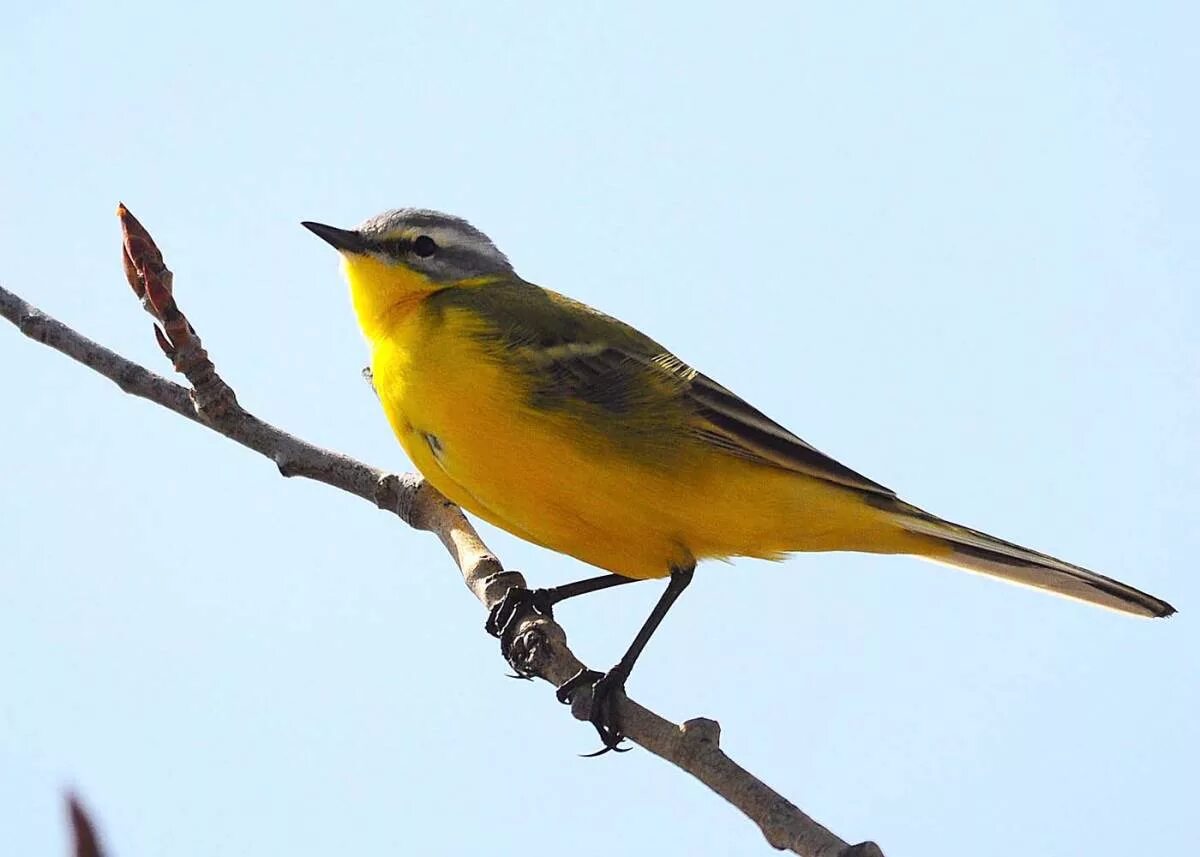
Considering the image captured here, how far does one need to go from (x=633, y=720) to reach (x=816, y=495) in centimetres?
185

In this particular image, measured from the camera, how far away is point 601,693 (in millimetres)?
6086

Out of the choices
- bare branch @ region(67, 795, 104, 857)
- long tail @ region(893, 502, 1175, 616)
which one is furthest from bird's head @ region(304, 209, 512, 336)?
bare branch @ region(67, 795, 104, 857)

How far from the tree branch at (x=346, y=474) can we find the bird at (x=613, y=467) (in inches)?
7.5

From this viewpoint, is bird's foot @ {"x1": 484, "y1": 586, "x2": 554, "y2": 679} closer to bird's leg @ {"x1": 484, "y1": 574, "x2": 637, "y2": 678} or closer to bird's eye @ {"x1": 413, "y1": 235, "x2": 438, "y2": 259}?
bird's leg @ {"x1": 484, "y1": 574, "x2": 637, "y2": 678}

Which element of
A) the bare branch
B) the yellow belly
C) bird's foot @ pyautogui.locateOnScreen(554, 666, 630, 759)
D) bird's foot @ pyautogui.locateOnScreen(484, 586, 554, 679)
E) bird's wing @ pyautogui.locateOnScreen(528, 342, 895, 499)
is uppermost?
bird's wing @ pyautogui.locateOnScreen(528, 342, 895, 499)

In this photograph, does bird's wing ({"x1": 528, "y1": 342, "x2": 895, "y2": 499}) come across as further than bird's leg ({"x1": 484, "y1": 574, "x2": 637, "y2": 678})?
Yes

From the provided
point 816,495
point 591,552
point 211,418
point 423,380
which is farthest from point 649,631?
point 211,418

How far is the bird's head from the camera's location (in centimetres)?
757

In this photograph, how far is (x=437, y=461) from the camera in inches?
254

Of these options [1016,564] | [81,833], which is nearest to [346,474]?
[1016,564]

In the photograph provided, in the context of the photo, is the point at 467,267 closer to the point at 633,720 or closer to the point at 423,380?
the point at 423,380

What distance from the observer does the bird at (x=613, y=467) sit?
6355mm

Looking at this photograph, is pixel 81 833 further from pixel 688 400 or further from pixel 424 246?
pixel 424 246

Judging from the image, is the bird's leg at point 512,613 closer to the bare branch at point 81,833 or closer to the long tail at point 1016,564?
the long tail at point 1016,564
